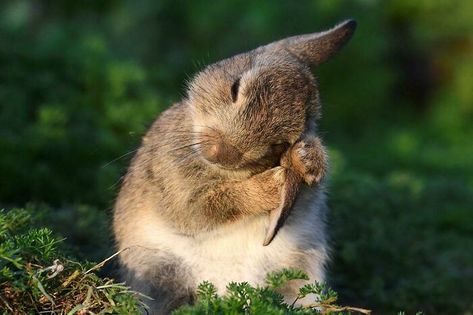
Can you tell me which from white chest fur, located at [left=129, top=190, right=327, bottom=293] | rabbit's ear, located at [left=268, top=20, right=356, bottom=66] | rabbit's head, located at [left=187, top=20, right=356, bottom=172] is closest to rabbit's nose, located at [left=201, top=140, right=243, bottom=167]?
rabbit's head, located at [left=187, top=20, right=356, bottom=172]

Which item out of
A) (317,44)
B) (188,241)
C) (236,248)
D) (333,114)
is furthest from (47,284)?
(333,114)

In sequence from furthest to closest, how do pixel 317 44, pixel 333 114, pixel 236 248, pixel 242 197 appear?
pixel 333 114 → pixel 317 44 → pixel 236 248 → pixel 242 197

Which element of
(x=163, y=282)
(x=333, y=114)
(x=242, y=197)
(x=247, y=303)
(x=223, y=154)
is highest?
(x=223, y=154)

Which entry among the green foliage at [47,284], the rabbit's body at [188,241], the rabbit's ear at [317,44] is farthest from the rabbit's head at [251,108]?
the green foliage at [47,284]

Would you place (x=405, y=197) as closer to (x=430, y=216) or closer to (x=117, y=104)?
(x=430, y=216)

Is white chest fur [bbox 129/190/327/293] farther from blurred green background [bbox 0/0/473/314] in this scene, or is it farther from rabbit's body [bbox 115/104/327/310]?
blurred green background [bbox 0/0/473/314]

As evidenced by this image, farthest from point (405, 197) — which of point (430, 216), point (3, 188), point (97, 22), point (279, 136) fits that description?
point (97, 22)

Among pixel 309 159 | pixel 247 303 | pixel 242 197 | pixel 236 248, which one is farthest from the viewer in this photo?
pixel 236 248

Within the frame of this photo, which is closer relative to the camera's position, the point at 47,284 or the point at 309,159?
the point at 47,284

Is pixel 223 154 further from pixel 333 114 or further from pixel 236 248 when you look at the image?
pixel 333 114
